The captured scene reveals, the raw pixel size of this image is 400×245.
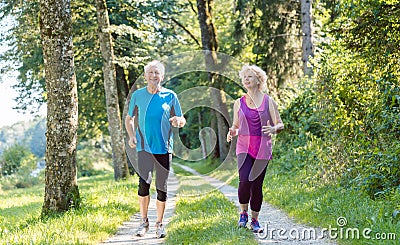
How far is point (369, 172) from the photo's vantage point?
8.16 metres

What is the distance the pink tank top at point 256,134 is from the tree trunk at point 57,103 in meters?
3.57

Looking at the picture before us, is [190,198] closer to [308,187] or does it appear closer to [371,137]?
[308,187]

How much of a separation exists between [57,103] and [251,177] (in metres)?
3.89

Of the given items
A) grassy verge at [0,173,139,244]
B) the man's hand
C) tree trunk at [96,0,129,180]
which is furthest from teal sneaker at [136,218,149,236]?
tree trunk at [96,0,129,180]

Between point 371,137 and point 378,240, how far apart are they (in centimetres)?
439

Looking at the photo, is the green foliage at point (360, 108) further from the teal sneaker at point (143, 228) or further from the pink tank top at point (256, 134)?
the teal sneaker at point (143, 228)

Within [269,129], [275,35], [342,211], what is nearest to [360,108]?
[342,211]

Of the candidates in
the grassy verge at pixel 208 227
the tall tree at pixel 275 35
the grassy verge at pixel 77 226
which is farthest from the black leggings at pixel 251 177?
the tall tree at pixel 275 35

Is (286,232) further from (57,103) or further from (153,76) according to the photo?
(57,103)

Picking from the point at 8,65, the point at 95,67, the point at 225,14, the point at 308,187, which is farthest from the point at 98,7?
the point at 225,14

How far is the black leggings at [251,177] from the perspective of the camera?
656 centimetres

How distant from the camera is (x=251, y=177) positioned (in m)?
6.58

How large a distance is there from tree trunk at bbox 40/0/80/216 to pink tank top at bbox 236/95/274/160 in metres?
3.57

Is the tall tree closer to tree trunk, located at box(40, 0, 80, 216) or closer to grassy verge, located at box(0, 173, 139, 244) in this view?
grassy verge, located at box(0, 173, 139, 244)
